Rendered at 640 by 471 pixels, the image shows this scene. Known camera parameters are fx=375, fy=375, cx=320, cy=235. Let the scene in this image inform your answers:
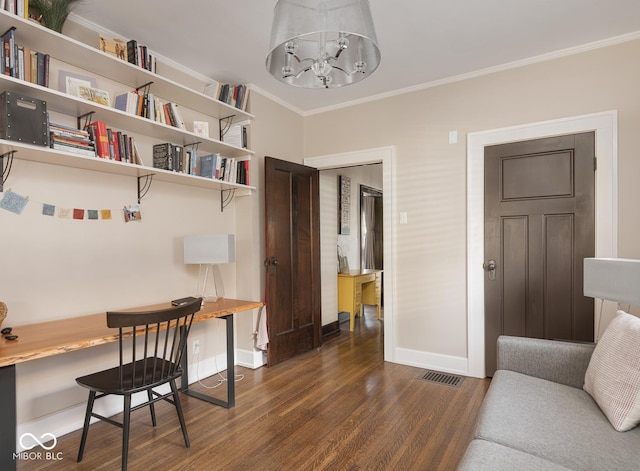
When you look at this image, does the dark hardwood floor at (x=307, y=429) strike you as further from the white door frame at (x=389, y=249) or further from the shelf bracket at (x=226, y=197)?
the shelf bracket at (x=226, y=197)

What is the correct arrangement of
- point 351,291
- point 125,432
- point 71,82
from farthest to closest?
point 351,291, point 71,82, point 125,432

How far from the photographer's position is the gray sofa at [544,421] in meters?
1.30

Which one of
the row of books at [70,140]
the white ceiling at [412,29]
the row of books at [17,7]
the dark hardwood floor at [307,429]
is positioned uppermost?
the white ceiling at [412,29]

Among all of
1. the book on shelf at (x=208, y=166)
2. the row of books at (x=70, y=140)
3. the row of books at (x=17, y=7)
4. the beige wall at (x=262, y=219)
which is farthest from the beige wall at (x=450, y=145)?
the row of books at (x=17, y=7)

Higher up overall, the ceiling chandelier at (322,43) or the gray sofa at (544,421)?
the ceiling chandelier at (322,43)

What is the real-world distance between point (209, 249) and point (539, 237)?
2.62 metres

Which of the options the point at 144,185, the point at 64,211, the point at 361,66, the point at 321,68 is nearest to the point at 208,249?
the point at 144,185

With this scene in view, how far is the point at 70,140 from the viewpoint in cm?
218

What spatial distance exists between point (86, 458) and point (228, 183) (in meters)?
2.09

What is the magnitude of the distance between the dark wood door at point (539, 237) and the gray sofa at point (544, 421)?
100cm

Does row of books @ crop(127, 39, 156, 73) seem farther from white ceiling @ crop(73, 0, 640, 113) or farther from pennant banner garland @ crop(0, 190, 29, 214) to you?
pennant banner garland @ crop(0, 190, 29, 214)

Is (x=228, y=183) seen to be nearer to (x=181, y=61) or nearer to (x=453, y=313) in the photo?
(x=181, y=61)

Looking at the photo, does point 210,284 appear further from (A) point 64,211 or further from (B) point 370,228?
(B) point 370,228

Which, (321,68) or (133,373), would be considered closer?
(321,68)
